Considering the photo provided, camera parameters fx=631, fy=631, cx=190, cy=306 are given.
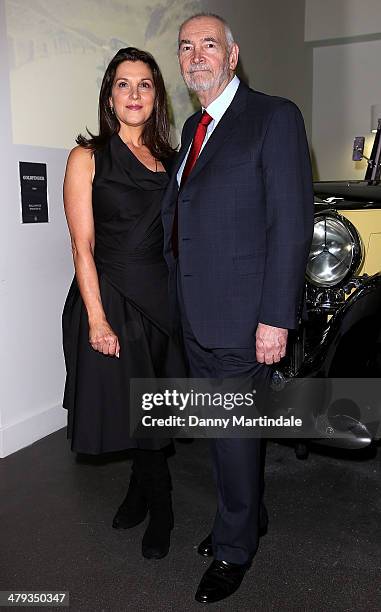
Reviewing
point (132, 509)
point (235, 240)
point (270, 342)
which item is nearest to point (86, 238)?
point (235, 240)

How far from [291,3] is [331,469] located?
4464 mm

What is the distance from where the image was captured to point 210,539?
2033 mm

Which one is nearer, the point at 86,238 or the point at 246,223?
the point at 246,223

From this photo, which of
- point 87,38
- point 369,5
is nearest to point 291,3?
point 369,5

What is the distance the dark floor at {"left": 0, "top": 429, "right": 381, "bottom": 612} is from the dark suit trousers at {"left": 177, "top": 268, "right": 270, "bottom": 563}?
14 centimetres

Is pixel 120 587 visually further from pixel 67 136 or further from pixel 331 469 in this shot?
pixel 67 136

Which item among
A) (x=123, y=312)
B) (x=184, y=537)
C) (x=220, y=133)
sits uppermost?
(x=220, y=133)

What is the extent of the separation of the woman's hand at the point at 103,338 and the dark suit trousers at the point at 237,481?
0.31 m

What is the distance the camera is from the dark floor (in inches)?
70.6

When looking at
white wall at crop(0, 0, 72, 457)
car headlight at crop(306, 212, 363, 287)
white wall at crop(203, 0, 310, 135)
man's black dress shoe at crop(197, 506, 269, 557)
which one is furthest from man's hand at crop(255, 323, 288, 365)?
white wall at crop(203, 0, 310, 135)

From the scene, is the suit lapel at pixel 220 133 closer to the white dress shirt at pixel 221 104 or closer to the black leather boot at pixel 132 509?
the white dress shirt at pixel 221 104

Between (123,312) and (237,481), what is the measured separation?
2.07 ft

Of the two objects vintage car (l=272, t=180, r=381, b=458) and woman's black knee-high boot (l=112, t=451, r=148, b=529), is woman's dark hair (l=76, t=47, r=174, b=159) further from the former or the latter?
woman's black knee-high boot (l=112, t=451, r=148, b=529)

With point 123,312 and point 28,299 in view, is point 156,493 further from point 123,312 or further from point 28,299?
point 28,299
